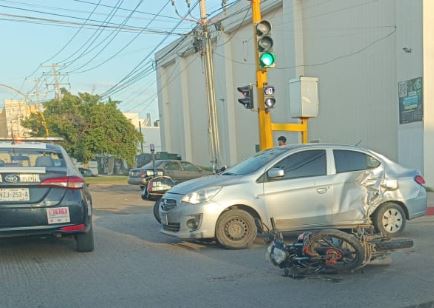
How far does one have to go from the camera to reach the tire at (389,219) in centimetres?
883

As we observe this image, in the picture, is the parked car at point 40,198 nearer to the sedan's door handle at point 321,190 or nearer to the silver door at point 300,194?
the silver door at point 300,194

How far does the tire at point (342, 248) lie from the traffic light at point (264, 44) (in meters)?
6.78

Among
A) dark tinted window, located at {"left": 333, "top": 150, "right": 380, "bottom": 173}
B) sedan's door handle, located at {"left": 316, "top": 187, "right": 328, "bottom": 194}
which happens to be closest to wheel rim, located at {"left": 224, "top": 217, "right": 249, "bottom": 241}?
sedan's door handle, located at {"left": 316, "top": 187, "right": 328, "bottom": 194}

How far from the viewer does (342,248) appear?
20.0 feet

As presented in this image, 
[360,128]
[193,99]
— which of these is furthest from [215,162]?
[193,99]

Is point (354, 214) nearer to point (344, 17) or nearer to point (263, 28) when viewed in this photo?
point (263, 28)

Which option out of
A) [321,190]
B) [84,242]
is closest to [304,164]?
[321,190]

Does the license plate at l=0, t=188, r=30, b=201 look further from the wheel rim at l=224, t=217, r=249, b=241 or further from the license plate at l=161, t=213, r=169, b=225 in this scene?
the wheel rim at l=224, t=217, r=249, b=241

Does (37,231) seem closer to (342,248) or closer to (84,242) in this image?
(84,242)

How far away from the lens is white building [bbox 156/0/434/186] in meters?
19.3

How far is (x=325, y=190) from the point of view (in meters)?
8.36

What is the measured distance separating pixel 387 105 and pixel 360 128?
2.24 m

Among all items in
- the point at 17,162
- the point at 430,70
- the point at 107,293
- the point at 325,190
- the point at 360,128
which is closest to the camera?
the point at 107,293

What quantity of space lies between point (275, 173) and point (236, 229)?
1.07 m
